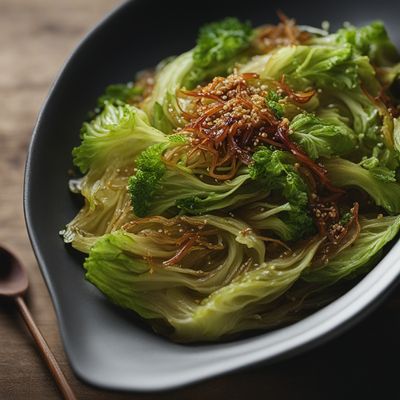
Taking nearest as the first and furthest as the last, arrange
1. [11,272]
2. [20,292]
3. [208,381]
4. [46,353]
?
[208,381], [46,353], [20,292], [11,272]

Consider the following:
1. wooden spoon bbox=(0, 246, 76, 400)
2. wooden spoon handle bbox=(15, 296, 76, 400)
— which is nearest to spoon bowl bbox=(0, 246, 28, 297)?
wooden spoon bbox=(0, 246, 76, 400)

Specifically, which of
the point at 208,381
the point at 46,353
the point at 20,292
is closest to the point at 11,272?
the point at 20,292

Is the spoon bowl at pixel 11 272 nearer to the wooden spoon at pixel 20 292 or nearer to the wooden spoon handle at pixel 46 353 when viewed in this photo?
the wooden spoon at pixel 20 292

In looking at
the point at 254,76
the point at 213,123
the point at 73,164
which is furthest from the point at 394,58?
the point at 73,164

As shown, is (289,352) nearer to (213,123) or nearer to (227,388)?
(227,388)

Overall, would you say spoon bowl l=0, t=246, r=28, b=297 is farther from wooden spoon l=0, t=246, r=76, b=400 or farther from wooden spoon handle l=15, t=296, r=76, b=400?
wooden spoon handle l=15, t=296, r=76, b=400

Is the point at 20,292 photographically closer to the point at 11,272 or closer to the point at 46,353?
the point at 11,272

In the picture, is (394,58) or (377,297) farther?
(394,58)
